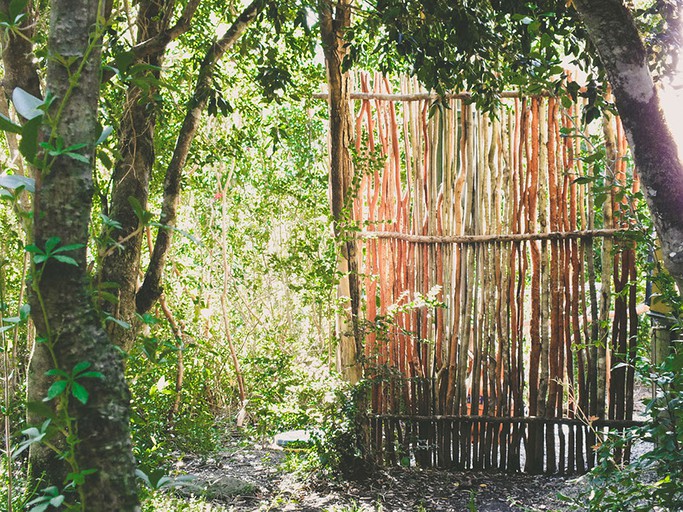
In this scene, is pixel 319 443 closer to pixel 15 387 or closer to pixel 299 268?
pixel 299 268

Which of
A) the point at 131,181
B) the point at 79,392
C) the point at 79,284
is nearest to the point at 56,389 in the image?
the point at 79,392

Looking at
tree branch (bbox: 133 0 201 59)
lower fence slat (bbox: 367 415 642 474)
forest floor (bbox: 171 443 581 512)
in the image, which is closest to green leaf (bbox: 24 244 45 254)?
tree branch (bbox: 133 0 201 59)

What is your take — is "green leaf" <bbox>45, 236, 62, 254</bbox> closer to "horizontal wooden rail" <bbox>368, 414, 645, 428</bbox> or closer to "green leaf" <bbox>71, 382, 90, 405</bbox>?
"green leaf" <bbox>71, 382, 90, 405</bbox>

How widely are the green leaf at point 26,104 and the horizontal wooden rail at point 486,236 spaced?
9.88 feet

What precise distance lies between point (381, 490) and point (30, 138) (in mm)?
3053

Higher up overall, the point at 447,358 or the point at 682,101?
the point at 682,101

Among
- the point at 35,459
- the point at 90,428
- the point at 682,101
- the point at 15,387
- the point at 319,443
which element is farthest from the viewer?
the point at 15,387

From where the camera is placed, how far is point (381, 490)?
3.46 m

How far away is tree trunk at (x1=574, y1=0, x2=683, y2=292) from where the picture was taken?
1.51 m

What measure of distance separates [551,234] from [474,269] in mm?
471

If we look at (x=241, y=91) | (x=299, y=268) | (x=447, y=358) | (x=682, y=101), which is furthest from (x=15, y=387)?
(x=682, y=101)

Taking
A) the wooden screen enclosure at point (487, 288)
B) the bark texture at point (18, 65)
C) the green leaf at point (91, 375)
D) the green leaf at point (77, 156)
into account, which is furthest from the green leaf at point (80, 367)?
the wooden screen enclosure at point (487, 288)

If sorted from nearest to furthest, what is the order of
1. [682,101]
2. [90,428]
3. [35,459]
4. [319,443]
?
1. [90,428]
2. [35,459]
3. [682,101]
4. [319,443]

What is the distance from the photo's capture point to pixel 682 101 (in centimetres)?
239
